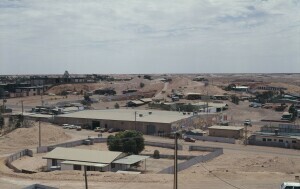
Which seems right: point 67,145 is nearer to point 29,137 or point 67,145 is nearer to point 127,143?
point 29,137

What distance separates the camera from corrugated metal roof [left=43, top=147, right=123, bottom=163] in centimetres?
3186

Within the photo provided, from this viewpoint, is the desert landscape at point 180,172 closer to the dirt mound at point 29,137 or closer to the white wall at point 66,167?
the dirt mound at point 29,137

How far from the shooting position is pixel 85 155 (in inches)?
1283

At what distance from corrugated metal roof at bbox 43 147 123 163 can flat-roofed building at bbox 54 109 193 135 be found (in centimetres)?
1937

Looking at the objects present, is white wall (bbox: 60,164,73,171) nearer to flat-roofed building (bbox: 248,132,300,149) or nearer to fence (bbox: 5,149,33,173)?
fence (bbox: 5,149,33,173)

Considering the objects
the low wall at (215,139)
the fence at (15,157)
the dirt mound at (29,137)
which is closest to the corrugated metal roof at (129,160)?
the fence at (15,157)

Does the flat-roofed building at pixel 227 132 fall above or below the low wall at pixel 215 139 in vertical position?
above

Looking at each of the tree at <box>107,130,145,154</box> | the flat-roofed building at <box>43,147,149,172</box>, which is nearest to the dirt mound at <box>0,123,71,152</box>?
the flat-roofed building at <box>43,147,149,172</box>

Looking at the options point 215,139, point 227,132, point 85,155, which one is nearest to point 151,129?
point 215,139

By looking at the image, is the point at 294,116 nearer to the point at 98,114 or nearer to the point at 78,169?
the point at 98,114

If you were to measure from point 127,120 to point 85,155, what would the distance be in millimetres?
22550

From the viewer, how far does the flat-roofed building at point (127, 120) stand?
52719 mm

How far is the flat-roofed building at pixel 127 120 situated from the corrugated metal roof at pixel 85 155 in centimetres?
1937

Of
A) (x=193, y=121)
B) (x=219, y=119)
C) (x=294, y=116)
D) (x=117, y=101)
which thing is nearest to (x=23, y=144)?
(x=193, y=121)
